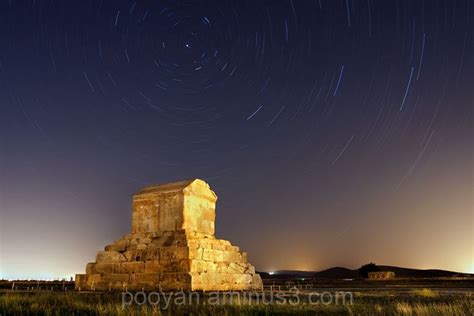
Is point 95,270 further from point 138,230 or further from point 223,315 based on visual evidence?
point 223,315

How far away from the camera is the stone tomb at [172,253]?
18953mm

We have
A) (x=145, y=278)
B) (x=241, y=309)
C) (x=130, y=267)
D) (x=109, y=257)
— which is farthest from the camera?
(x=109, y=257)

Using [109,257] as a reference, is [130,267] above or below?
below

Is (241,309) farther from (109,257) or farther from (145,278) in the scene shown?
(109,257)

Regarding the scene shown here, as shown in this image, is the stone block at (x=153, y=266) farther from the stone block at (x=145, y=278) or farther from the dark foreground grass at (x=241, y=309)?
the dark foreground grass at (x=241, y=309)

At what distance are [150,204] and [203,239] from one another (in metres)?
3.31

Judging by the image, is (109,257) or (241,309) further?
(109,257)

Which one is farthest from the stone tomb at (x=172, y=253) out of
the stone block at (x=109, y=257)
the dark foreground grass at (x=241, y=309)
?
the dark foreground grass at (x=241, y=309)

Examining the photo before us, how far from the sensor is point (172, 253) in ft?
63.1

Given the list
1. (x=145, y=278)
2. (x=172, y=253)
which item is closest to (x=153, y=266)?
(x=145, y=278)

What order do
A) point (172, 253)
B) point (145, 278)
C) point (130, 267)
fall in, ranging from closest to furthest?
point (172, 253), point (145, 278), point (130, 267)

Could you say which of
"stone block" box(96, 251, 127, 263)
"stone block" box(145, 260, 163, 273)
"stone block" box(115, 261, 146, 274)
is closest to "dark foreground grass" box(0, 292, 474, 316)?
"stone block" box(145, 260, 163, 273)

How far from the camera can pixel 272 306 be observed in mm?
10734

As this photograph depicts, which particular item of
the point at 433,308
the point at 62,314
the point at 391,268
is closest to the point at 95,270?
the point at 62,314
